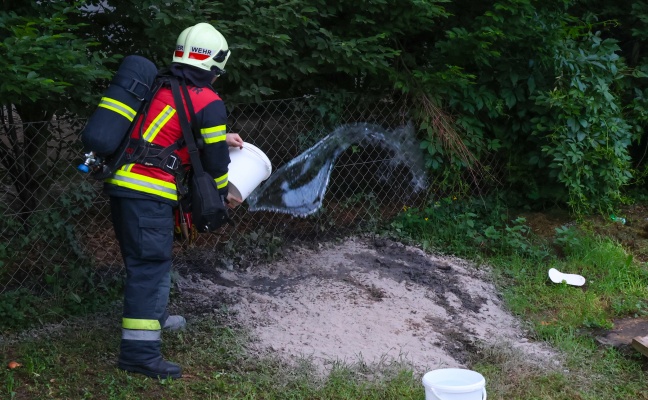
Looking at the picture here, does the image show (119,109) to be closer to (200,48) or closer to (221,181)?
(200,48)

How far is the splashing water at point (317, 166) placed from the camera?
653 centimetres

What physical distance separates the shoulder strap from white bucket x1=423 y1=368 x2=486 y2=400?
5.24ft

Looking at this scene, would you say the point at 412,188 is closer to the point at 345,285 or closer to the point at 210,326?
the point at 345,285

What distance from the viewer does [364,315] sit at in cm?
529

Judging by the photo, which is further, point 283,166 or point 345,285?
point 283,166

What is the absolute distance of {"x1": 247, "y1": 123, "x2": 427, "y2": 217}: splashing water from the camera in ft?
21.4

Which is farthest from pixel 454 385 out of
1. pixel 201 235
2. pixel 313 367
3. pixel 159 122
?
pixel 201 235

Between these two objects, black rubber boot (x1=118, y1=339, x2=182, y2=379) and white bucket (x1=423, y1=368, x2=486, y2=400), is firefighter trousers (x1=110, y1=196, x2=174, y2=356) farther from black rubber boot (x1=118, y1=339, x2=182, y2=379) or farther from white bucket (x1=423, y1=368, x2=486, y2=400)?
white bucket (x1=423, y1=368, x2=486, y2=400)

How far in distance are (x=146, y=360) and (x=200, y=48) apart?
169 cm

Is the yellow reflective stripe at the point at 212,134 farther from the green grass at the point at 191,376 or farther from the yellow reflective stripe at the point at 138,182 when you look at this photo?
the green grass at the point at 191,376

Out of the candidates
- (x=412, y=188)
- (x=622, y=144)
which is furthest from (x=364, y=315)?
(x=622, y=144)

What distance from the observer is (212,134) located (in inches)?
168

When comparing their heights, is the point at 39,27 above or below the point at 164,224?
above

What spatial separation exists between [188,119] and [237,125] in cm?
185
